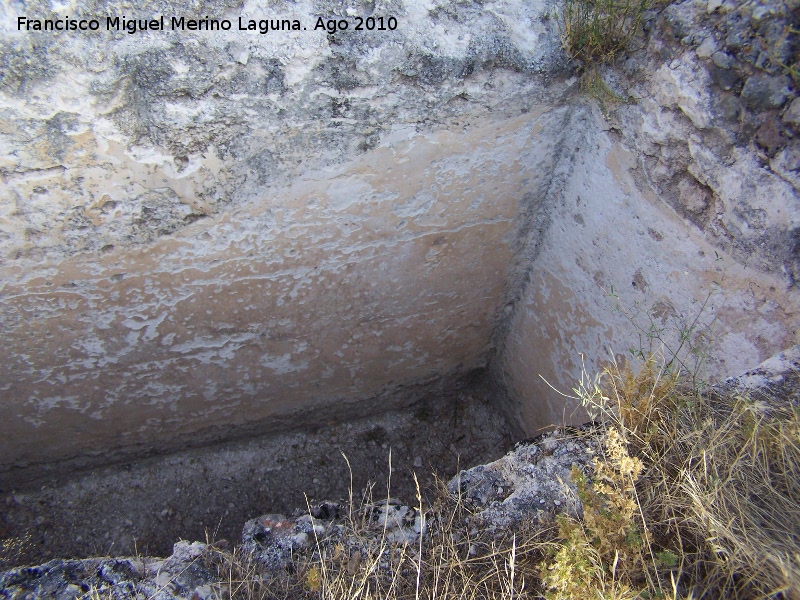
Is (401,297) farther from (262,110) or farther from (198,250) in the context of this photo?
(262,110)

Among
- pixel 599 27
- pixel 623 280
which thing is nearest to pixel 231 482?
pixel 623 280

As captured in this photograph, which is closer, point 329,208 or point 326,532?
point 326,532

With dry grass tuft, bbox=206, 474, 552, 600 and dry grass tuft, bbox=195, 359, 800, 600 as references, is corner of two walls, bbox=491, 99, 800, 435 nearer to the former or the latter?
dry grass tuft, bbox=195, 359, 800, 600

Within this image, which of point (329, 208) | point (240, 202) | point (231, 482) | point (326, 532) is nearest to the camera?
point (326, 532)

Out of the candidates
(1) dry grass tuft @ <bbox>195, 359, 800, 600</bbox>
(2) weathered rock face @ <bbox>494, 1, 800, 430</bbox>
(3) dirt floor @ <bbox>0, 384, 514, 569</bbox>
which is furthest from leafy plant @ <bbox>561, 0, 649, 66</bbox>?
(3) dirt floor @ <bbox>0, 384, 514, 569</bbox>

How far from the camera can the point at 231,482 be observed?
2.68 metres

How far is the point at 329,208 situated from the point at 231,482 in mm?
1413

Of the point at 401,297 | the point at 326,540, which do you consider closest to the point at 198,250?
the point at 401,297

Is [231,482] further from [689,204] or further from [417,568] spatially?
[689,204]

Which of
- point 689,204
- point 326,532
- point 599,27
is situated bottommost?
point 326,532

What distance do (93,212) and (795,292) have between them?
6.23 feet

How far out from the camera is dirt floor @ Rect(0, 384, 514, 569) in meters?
2.48

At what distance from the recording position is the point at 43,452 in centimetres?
243

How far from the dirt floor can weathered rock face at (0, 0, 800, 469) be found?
0.70 ft
